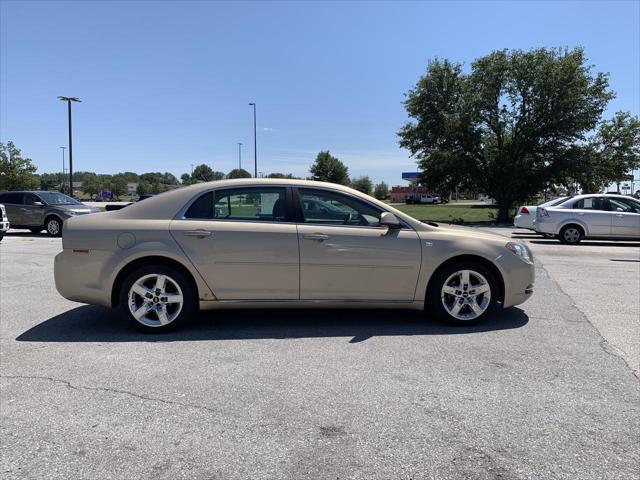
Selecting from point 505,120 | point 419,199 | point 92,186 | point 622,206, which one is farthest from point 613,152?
point 92,186

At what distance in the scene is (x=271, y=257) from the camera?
502 centimetres

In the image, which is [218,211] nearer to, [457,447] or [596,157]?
[457,447]

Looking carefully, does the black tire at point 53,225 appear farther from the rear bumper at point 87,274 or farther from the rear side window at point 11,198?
the rear bumper at point 87,274

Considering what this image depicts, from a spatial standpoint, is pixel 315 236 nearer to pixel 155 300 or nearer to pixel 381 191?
pixel 155 300

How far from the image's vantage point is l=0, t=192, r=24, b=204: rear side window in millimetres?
17847

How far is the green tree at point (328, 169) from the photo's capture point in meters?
60.2

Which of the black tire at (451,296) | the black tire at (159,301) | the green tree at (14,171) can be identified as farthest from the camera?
the green tree at (14,171)

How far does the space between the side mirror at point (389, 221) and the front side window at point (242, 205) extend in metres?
1.03

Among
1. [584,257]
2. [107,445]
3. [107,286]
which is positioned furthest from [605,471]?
[584,257]

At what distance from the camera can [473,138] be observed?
27.2m

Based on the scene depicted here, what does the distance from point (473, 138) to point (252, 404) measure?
26301 millimetres

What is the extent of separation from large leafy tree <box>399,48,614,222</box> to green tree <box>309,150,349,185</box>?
3163 cm

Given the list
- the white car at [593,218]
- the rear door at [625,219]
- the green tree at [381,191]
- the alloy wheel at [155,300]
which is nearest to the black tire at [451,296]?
the alloy wheel at [155,300]

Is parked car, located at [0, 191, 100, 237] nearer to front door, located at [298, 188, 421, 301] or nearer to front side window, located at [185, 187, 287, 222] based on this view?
front side window, located at [185, 187, 287, 222]
